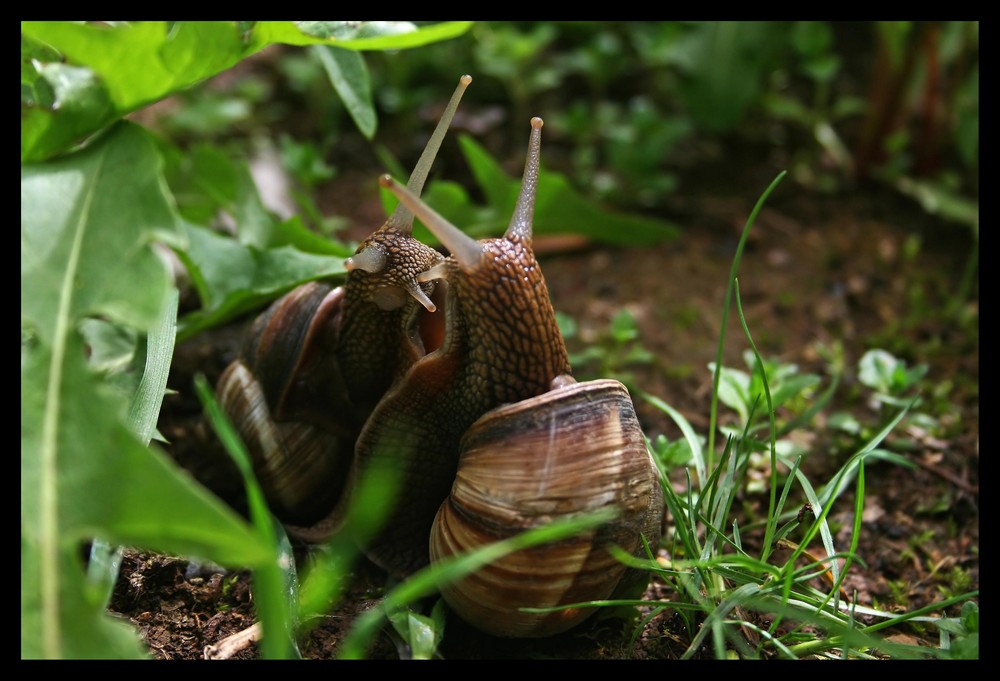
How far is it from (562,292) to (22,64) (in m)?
2.11

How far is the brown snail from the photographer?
1912 millimetres

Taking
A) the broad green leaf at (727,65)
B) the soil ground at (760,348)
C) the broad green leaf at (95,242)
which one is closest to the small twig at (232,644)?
the soil ground at (760,348)

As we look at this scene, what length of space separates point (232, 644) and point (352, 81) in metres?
1.60

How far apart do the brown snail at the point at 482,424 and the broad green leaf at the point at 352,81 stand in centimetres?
45

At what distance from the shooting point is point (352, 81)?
8.61 feet

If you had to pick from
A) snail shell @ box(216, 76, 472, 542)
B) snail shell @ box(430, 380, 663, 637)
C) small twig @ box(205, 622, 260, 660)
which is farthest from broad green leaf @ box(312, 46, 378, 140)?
small twig @ box(205, 622, 260, 660)

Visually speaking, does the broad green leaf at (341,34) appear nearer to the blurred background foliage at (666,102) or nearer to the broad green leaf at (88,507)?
the broad green leaf at (88,507)

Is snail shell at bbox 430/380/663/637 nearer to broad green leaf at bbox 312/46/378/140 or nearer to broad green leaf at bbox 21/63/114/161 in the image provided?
broad green leaf at bbox 312/46/378/140

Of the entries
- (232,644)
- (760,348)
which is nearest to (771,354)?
(760,348)

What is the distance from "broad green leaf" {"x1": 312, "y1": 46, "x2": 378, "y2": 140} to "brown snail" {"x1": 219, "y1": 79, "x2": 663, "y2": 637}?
1.47 ft

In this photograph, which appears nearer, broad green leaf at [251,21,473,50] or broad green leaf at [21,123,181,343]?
broad green leaf at [21,123,181,343]

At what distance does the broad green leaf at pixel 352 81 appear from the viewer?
8.48 ft
